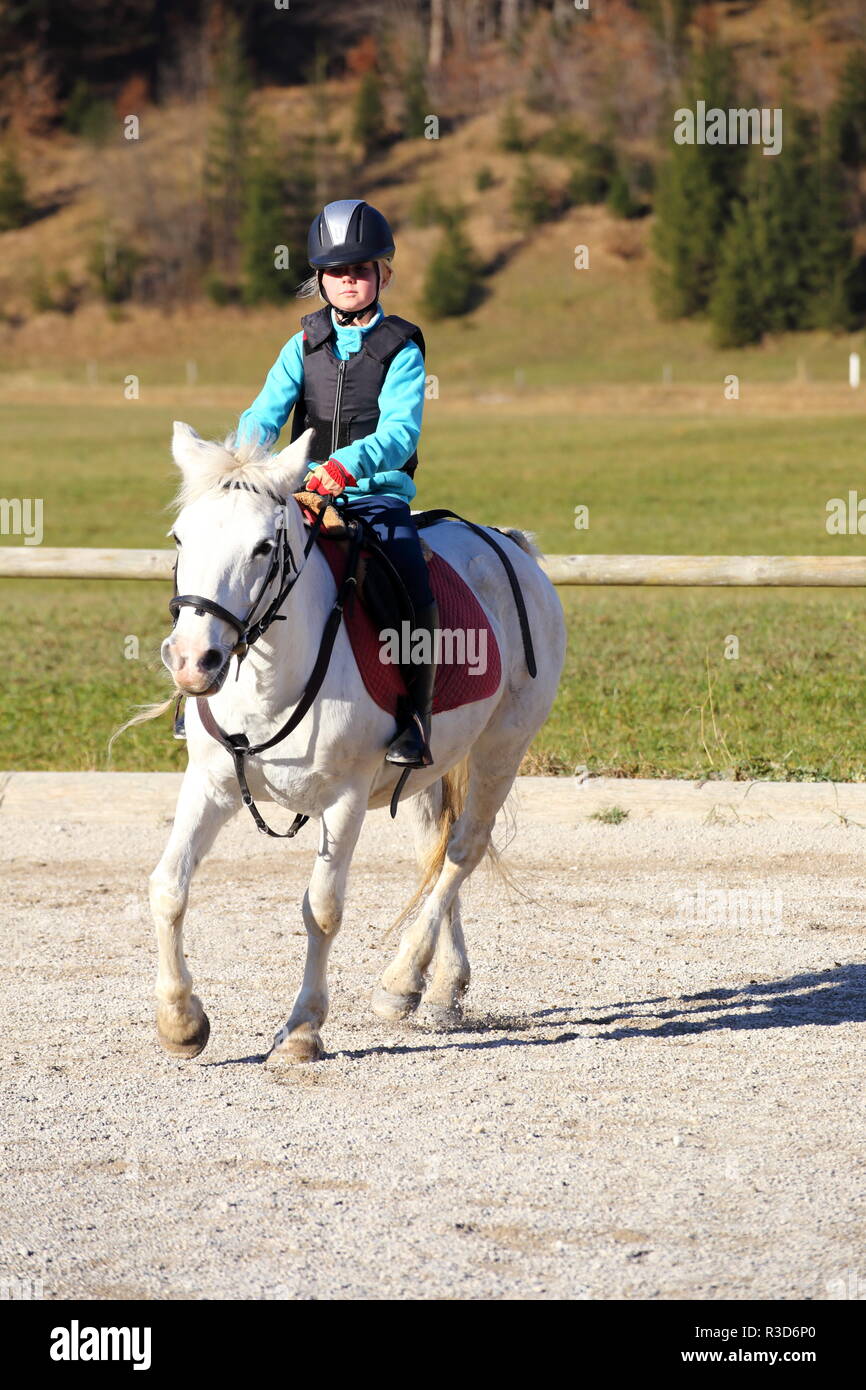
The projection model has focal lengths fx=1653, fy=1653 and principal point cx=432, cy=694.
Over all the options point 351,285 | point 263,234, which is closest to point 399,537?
point 351,285

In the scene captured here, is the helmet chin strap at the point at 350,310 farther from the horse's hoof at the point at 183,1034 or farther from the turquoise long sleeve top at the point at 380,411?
the horse's hoof at the point at 183,1034

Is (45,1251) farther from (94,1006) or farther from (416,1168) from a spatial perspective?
(94,1006)

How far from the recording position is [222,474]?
16.0ft

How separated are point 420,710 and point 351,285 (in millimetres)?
1539

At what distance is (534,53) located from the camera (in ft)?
371

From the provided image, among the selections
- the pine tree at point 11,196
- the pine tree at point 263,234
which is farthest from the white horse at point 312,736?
the pine tree at point 11,196

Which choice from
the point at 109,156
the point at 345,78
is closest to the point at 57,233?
the point at 109,156

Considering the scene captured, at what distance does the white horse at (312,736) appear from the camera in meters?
4.78

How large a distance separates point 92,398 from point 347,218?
6425 centimetres

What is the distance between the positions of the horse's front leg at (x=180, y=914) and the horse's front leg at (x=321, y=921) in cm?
29

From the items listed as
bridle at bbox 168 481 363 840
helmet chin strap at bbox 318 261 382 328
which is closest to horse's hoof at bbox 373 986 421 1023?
bridle at bbox 168 481 363 840

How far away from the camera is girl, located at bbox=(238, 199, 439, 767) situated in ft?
18.9

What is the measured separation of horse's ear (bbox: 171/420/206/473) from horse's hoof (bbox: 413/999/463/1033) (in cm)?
233

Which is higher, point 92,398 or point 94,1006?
point 92,398
